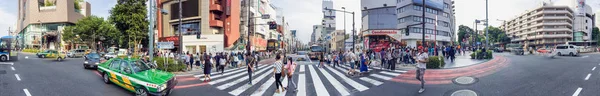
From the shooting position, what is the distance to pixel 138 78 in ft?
25.1

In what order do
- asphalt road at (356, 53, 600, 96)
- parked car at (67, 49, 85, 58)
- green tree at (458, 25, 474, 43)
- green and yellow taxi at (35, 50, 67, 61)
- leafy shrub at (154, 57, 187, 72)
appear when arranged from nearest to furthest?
1. asphalt road at (356, 53, 600, 96)
2. leafy shrub at (154, 57, 187, 72)
3. green and yellow taxi at (35, 50, 67, 61)
4. parked car at (67, 49, 85, 58)
5. green tree at (458, 25, 474, 43)

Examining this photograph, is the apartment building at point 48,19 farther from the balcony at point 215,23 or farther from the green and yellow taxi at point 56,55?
the balcony at point 215,23

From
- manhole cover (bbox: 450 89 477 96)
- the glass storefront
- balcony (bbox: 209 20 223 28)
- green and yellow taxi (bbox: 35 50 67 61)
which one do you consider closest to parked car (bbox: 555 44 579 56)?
manhole cover (bbox: 450 89 477 96)

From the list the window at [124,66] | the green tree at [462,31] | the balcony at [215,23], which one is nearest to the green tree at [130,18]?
the balcony at [215,23]

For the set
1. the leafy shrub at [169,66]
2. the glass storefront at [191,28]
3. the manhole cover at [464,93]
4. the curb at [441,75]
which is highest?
the glass storefront at [191,28]

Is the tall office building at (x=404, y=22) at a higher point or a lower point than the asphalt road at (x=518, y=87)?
higher

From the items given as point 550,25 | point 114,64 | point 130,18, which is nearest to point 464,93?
point 114,64

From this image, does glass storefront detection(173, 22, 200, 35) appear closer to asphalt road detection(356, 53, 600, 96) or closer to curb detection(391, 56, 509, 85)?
curb detection(391, 56, 509, 85)

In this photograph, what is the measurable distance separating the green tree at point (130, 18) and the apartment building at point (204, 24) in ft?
29.4

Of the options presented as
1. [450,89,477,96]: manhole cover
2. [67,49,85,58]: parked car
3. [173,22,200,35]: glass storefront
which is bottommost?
[450,89,477,96]: manhole cover

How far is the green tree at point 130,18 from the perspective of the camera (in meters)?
28.8

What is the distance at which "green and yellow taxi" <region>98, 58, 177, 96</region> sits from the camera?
732 cm

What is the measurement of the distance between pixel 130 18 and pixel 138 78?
2594 cm

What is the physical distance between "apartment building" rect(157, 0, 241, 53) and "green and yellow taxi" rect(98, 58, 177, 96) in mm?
29622
